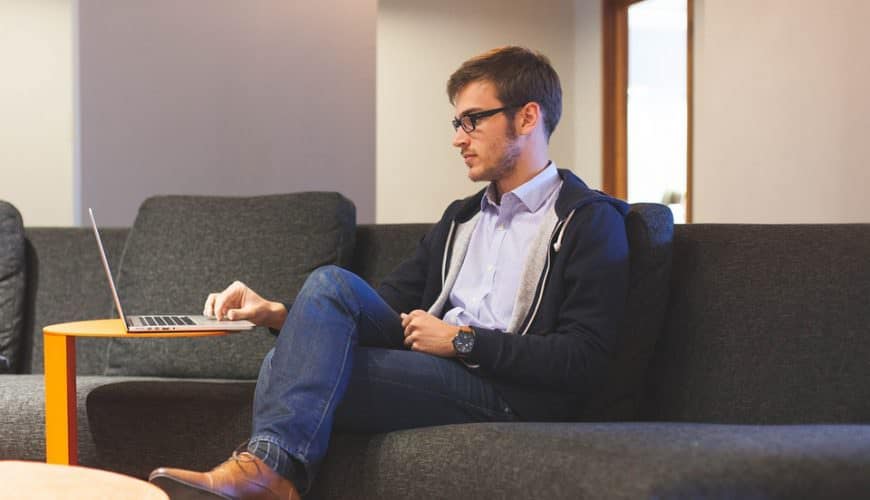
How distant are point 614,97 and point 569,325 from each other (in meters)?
5.24

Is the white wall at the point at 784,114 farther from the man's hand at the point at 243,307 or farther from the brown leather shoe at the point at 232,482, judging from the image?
the brown leather shoe at the point at 232,482

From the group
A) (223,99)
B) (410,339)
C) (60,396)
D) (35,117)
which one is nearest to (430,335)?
(410,339)

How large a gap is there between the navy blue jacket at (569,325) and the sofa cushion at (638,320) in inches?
2.8

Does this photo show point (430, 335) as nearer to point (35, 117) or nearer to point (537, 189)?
point (537, 189)

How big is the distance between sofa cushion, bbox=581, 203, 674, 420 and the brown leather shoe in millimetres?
710

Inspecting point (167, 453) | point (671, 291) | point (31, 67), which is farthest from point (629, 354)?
point (31, 67)

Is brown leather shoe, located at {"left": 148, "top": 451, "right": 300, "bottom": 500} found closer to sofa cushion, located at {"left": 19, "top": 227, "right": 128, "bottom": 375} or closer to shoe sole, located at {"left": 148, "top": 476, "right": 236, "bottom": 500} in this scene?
shoe sole, located at {"left": 148, "top": 476, "right": 236, "bottom": 500}

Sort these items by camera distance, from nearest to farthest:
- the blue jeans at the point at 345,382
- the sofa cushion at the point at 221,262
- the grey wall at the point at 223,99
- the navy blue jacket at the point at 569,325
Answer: the blue jeans at the point at 345,382 → the navy blue jacket at the point at 569,325 → the sofa cushion at the point at 221,262 → the grey wall at the point at 223,99

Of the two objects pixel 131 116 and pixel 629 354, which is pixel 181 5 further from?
pixel 629 354

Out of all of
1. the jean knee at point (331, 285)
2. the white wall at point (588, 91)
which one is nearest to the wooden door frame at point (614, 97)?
the white wall at point (588, 91)

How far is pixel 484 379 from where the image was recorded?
2.23 meters

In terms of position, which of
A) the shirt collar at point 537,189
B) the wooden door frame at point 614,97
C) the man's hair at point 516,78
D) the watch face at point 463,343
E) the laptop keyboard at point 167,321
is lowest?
the watch face at point 463,343

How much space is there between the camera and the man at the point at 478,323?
2.05 metres

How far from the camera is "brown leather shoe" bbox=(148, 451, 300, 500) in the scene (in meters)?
1.85
